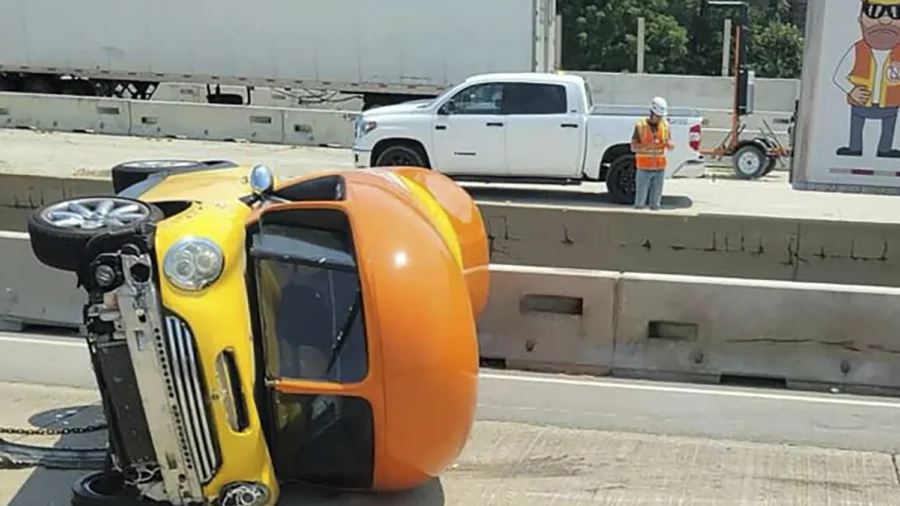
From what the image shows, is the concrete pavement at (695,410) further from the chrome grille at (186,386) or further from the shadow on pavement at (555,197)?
the shadow on pavement at (555,197)

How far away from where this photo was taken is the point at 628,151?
51.2ft

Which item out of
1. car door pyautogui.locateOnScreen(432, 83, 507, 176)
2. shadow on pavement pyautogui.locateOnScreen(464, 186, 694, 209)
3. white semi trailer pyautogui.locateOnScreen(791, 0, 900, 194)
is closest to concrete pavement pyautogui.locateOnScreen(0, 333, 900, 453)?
car door pyautogui.locateOnScreen(432, 83, 507, 176)

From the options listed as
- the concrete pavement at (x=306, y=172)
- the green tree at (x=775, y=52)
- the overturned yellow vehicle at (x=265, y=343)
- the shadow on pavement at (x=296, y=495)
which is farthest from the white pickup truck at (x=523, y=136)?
the green tree at (x=775, y=52)

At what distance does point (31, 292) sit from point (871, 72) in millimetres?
13283

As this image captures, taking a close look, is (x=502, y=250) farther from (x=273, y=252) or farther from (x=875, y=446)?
(x=273, y=252)

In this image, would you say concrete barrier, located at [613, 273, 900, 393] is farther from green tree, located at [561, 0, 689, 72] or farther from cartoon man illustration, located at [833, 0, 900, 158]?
green tree, located at [561, 0, 689, 72]

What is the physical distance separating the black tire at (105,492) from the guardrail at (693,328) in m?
3.02

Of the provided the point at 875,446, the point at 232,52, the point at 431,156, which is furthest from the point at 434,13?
the point at 875,446

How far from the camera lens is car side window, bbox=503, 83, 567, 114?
15.7m

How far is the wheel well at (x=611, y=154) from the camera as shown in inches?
614

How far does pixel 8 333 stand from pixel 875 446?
585 cm

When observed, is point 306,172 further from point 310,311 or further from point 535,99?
point 310,311


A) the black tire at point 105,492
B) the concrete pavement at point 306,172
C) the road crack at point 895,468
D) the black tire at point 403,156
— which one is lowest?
the concrete pavement at point 306,172

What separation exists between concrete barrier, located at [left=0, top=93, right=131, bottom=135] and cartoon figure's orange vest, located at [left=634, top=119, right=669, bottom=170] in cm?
1660
